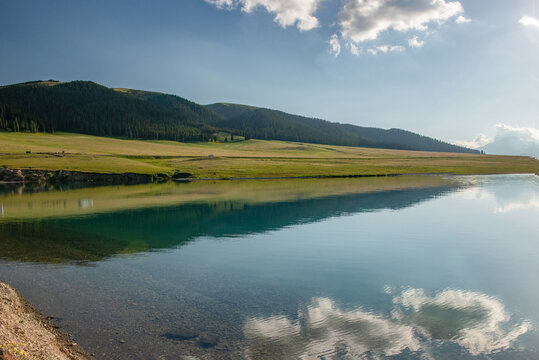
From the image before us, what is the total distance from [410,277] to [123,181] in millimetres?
79611

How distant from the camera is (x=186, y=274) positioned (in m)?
20.6

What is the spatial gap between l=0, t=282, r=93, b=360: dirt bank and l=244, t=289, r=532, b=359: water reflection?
5809mm

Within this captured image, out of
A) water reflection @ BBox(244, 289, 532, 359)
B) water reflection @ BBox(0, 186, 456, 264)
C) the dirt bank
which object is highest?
the dirt bank

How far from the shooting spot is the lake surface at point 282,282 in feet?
41.9

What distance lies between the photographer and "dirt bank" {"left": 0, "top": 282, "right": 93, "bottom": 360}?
10054 mm

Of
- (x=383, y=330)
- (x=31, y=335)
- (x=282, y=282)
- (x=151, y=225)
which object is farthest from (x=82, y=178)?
(x=383, y=330)

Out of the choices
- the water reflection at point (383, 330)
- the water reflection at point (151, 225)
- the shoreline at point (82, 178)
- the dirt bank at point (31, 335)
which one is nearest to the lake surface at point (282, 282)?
the water reflection at point (383, 330)

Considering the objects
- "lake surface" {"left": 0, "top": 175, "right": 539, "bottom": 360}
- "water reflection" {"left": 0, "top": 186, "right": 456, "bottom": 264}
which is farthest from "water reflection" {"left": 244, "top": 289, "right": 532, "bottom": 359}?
"water reflection" {"left": 0, "top": 186, "right": 456, "bottom": 264}

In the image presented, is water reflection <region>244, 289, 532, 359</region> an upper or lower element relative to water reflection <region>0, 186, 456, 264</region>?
upper

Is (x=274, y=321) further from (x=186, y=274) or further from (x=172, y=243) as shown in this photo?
(x=172, y=243)

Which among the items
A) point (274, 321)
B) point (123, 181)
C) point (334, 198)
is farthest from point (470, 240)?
point (123, 181)

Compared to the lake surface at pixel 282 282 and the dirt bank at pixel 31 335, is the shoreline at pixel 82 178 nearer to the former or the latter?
the lake surface at pixel 282 282

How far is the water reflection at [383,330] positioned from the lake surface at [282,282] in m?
0.07

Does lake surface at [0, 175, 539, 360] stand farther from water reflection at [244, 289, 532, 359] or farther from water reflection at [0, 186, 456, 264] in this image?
water reflection at [0, 186, 456, 264]
